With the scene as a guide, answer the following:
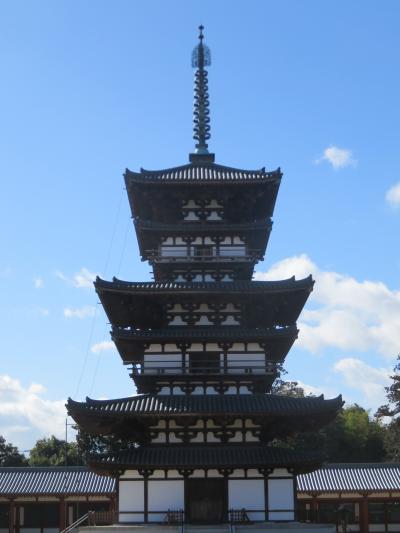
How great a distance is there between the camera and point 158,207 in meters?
34.0

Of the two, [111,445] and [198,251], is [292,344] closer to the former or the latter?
[198,251]

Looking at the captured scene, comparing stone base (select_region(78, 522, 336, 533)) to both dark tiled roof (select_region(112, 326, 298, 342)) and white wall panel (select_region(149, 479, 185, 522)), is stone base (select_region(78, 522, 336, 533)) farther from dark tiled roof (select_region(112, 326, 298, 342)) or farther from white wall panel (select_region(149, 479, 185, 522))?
dark tiled roof (select_region(112, 326, 298, 342))

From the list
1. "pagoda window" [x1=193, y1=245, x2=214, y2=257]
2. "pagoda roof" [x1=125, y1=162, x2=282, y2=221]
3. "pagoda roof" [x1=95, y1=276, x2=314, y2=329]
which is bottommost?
"pagoda roof" [x1=95, y1=276, x2=314, y2=329]

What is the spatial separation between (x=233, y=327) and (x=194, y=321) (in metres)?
1.61

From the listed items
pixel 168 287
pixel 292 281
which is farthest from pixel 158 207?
pixel 292 281

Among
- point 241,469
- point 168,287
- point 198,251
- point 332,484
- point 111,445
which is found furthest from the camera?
point 111,445

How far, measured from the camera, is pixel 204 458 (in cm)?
2836

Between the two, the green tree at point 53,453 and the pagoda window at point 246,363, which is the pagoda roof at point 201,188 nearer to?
the pagoda window at point 246,363

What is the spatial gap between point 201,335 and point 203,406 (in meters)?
2.92

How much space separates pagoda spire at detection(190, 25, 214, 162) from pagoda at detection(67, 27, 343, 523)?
2468 mm

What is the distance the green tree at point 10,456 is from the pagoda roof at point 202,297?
53225 mm

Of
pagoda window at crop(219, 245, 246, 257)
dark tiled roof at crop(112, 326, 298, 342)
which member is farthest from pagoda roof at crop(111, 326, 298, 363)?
pagoda window at crop(219, 245, 246, 257)

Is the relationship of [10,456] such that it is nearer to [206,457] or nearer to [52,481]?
[52,481]

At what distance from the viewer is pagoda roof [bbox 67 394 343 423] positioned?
92.4ft
